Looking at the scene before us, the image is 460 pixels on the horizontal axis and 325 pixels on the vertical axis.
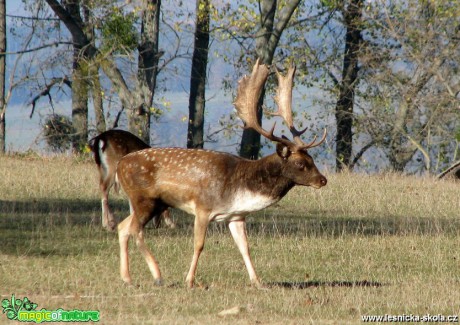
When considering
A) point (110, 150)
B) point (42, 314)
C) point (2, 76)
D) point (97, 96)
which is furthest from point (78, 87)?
point (42, 314)

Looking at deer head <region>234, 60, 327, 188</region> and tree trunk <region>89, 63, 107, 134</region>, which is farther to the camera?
tree trunk <region>89, 63, 107, 134</region>

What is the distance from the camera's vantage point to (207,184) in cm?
1015

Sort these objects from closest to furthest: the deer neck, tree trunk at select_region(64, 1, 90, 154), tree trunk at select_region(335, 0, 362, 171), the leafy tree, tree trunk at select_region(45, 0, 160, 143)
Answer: the deer neck
tree trunk at select_region(45, 0, 160, 143)
tree trunk at select_region(64, 1, 90, 154)
the leafy tree
tree trunk at select_region(335, 0, 362, 171)

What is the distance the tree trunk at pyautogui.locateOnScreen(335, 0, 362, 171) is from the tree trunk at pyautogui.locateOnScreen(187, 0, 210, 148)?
4.34 m

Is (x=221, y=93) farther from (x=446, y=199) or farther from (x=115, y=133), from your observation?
(x=115, y=133)

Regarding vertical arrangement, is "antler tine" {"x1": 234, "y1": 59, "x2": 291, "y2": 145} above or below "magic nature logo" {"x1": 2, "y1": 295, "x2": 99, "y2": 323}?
above

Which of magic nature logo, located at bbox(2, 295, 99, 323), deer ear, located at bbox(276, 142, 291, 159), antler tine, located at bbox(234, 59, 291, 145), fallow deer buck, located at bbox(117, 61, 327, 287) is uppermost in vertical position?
antler tine, located at bbox(234, 59, 291, 145)

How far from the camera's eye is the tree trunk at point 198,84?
28559 mm

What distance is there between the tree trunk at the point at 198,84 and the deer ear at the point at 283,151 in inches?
705

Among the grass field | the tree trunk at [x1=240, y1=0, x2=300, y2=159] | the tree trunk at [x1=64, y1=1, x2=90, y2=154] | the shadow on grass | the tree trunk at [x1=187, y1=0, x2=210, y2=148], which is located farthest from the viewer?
the tree trunk at [x1=187, y1=0, x2=210, y2=148]

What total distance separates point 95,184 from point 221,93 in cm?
1245

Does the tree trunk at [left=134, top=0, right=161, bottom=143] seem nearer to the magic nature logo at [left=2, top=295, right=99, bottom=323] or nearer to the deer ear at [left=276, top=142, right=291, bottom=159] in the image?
the deer ear at [left=276, top=142, right=291, bottom=159]

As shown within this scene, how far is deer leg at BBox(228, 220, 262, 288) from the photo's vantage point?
33.5ft

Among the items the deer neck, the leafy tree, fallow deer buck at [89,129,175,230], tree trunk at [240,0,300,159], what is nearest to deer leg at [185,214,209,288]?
the deer neck
